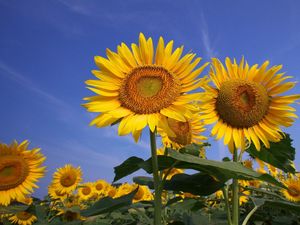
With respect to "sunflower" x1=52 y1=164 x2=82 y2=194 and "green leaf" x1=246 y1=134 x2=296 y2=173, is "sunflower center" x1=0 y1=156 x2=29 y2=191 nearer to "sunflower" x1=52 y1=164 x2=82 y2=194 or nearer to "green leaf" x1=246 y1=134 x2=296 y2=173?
"green leaf" x1=246 y1=134 x2=296 y2=173

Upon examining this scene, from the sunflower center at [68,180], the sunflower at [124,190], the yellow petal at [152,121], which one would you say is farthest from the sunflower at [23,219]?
the yellow petal at [152,121]

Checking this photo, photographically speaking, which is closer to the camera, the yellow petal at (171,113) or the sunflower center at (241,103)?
the yellow petal at (171,113)

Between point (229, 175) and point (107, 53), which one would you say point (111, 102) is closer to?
point (107, 53)

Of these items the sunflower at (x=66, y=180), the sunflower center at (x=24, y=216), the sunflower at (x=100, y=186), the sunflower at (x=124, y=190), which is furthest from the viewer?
the sunflower at (x=100, y=186)

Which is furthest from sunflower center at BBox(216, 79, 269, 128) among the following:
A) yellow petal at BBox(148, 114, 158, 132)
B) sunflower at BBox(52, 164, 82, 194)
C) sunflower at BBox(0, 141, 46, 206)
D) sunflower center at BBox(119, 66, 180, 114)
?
sunflower at BBox(52, 164, 82, 194)

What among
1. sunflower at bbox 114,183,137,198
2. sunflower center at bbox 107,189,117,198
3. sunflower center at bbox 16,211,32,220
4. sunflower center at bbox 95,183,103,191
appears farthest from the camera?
sunflower center at bbox 95,183,103,191

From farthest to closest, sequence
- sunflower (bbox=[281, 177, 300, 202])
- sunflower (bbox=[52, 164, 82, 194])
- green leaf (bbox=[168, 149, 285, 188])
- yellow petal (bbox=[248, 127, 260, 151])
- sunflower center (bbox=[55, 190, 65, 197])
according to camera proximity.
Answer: sunflower (bbox=[52, 164, 82, 194]), sunflower center (bbox=[55, 190, 65, 197]), sunflower (bbox=[281, 177, 300, 202]), yellow petal (bbox=[248, 127, 260, 151]), green leaf (bbox=[168, 149, 285, 188])

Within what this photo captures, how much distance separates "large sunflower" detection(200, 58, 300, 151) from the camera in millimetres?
3549

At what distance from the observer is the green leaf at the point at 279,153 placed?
3521 mm

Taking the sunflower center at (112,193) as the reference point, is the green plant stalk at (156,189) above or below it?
below

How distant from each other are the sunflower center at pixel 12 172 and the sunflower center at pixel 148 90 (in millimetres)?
3142

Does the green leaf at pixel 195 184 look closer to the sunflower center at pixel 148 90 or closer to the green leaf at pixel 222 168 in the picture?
the green leaf at pixel 222 168

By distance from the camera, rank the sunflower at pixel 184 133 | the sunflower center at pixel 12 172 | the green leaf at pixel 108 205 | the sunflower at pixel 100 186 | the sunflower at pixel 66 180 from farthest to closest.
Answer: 1. the sunflower at pixel 100 186
2. the sunflower at pixel 66 180
3. the sunflower center at pixel 12 172
4. the sunflower at pixel 184 133
5. the green leaf at pixel 108 205

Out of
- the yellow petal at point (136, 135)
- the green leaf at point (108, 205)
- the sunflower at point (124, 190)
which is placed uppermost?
the sunflower at point (124, 190)
